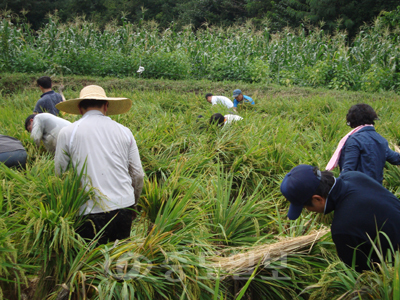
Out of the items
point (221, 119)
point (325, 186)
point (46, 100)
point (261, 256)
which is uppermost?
point (325, 186)

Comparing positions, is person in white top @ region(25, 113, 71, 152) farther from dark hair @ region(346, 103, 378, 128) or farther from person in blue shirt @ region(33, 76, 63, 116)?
dark hair @ region(346, 103, 378, 128)

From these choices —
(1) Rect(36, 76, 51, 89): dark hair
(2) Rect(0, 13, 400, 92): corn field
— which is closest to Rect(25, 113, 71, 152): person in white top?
(1) Rect(36, 76, 51, 89): dark hair

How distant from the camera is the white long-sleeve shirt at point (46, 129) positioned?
13.0 ft

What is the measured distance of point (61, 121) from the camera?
4.14 m

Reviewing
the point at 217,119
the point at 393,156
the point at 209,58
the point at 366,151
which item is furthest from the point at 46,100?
the point at 209,58

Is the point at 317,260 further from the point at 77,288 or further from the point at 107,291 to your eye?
the point at 77,288

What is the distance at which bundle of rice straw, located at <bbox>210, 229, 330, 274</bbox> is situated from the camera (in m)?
2.02

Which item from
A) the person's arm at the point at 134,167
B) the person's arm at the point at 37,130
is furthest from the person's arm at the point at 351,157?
the person's arm at the point at 37,130

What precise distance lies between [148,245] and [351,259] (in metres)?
1.17

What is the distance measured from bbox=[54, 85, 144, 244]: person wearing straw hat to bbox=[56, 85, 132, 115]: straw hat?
2.3 inches

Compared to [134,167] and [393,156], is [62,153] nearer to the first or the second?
[134,167]

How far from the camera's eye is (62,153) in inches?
91.8

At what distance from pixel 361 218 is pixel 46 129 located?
12.0 feet

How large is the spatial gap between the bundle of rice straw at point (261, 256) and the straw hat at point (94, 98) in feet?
4.94
